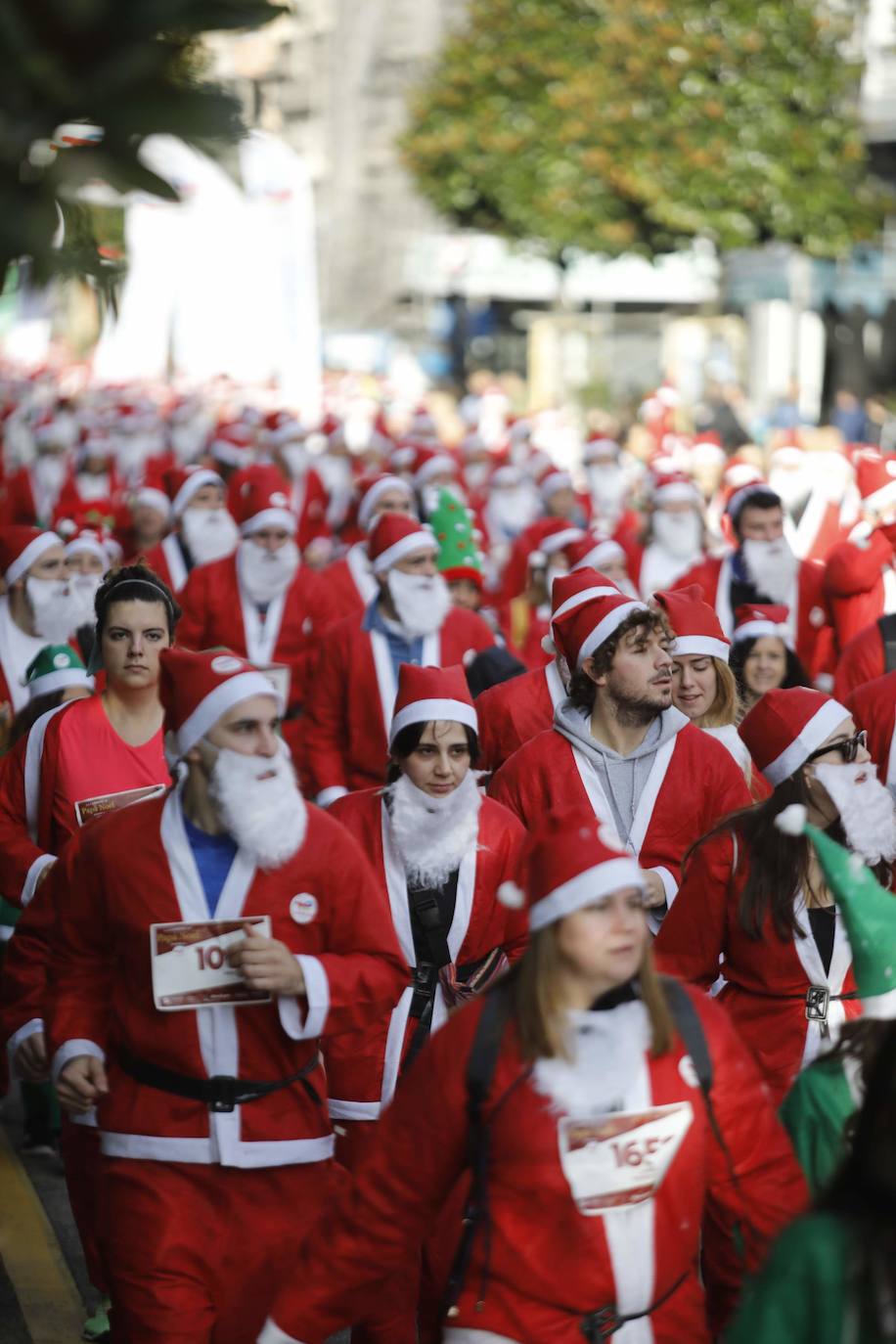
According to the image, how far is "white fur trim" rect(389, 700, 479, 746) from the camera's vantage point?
6.08 metres

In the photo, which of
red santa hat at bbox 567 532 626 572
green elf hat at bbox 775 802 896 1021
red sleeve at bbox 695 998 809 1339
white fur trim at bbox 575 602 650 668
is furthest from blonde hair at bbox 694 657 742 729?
red sleeve at bbox 695 998 809 1339

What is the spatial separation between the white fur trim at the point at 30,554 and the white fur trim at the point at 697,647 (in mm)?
2913

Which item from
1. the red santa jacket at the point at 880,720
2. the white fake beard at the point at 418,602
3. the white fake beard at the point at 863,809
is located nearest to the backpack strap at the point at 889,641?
the red santa jacket at the point at 880,720

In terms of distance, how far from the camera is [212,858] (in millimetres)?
4832

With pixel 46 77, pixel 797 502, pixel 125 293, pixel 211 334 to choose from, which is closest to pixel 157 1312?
pixel 125 293

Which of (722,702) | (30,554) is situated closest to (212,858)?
(722,702)

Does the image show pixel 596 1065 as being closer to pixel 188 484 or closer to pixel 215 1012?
pixel 215 1012

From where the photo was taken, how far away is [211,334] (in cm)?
3928

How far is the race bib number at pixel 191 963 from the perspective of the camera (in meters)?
4.75

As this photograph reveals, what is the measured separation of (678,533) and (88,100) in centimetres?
1056

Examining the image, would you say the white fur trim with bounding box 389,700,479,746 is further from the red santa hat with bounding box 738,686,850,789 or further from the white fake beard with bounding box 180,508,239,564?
the white fake beard with bounding box 180,508,239,564

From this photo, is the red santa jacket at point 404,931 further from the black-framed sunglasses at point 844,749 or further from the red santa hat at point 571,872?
the red santa hat at point 571,872

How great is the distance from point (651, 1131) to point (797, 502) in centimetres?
1033

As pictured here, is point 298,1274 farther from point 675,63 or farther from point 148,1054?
point 675,63
